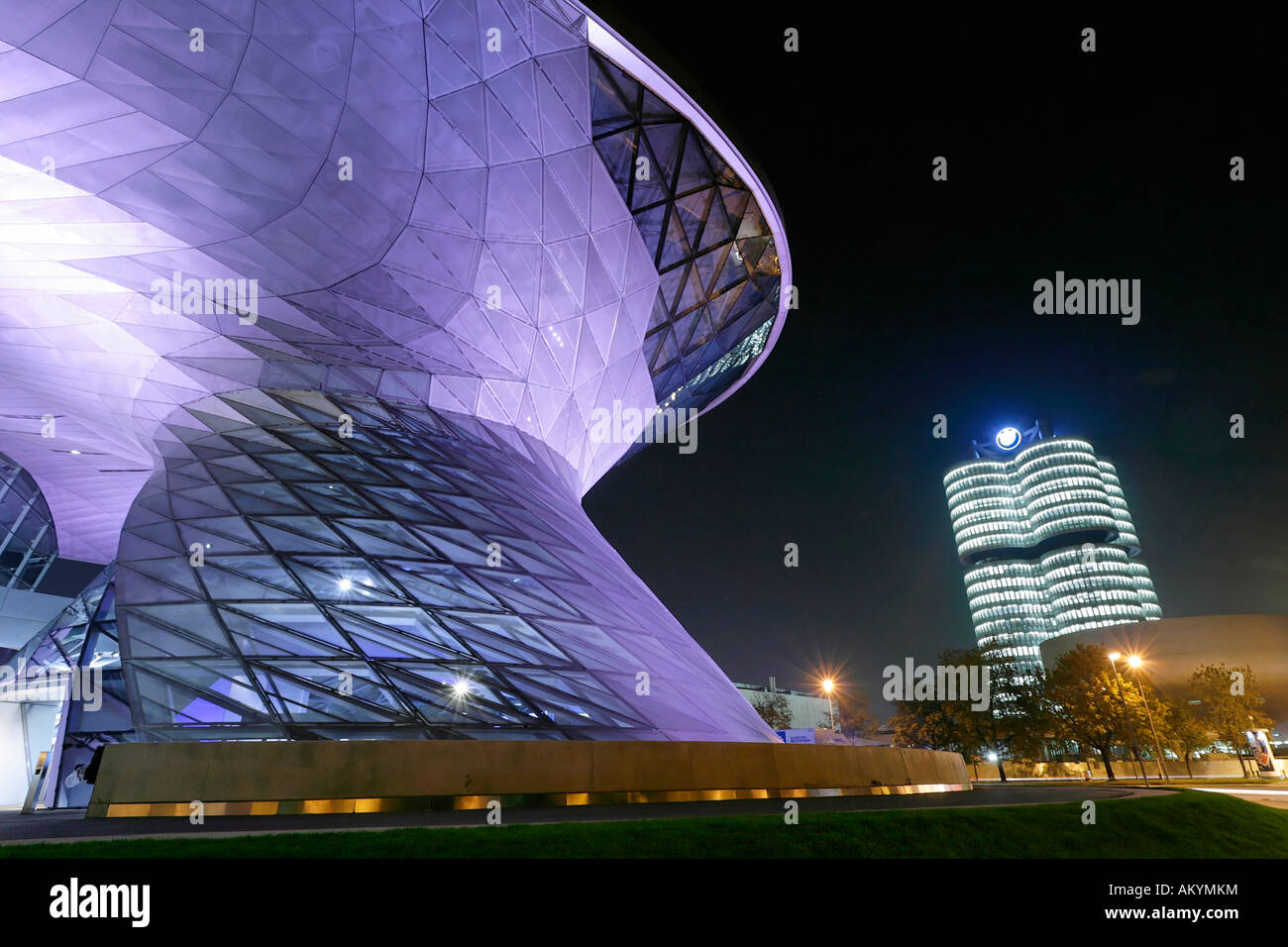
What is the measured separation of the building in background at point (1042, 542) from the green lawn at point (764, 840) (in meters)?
141

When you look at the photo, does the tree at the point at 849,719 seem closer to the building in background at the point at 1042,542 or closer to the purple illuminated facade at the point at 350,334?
the building in background at the point at 1042,542

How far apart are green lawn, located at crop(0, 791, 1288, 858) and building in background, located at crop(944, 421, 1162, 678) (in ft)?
463

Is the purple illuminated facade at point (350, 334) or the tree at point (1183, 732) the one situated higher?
the purple illuminated facade at point (350, 334)

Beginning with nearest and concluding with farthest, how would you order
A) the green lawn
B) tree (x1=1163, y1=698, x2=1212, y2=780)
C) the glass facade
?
the green lawn
the glass facade
tree (x1=1163, y1=698, x2=1212, y2=780)

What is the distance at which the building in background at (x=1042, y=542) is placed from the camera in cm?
14475

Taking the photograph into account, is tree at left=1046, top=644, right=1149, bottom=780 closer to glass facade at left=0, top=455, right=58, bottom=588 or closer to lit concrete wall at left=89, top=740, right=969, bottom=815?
lit concrete wall at left=89, top=740, right=969, bottom=815

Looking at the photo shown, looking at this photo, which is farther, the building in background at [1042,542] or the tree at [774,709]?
the building in background at [1042,542]

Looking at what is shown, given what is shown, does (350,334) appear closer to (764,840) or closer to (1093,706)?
(764,840)

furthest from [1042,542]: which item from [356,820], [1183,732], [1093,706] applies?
[356,820]

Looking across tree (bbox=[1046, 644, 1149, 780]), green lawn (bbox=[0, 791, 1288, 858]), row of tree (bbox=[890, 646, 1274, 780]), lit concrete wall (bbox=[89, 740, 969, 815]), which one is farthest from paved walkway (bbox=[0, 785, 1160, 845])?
tree (bbox=[1046, 644, 1149, 780])

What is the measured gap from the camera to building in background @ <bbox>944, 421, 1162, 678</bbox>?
475 feet

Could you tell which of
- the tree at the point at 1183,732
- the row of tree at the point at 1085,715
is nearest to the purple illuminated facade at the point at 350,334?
the row of tree at the point at 1085,715

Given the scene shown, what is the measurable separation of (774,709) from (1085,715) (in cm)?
3595

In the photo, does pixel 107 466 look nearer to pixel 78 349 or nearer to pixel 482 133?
pixel 78 349
